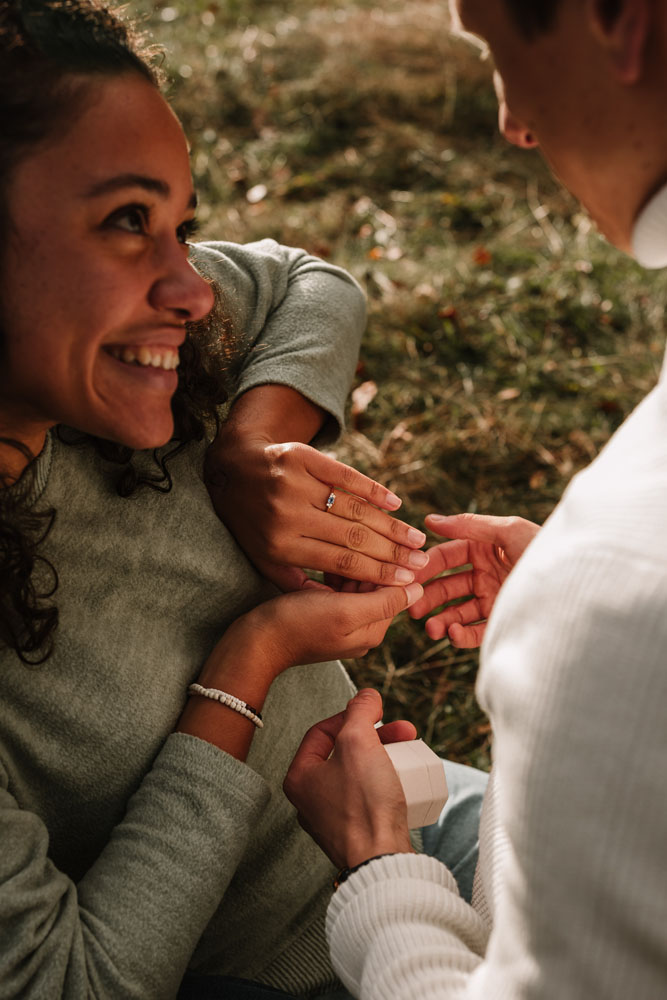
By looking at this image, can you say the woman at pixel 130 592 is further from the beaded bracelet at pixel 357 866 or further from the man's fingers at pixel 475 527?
the beaded bracelet at pixel 357 866

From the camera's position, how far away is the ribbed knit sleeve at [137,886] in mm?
1242

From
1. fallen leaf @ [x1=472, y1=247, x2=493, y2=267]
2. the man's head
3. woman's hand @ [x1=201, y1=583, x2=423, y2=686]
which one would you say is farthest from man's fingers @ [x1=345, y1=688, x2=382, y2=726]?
fallen leaf @ [x1=472, y1=247, x2=493, y2=267]

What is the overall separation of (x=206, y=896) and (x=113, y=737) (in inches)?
11.9

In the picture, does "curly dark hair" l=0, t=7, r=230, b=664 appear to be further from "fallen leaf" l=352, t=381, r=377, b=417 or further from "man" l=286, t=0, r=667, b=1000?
"fallen leaf" l=352, t=381, r=377, b=417

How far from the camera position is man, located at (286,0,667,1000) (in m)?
0.84

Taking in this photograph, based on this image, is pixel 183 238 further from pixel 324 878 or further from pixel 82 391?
pixel 324 878

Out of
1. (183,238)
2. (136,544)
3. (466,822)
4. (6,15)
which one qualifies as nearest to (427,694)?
(466,822)

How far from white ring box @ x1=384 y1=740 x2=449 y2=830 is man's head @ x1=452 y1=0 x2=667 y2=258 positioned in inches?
35.2

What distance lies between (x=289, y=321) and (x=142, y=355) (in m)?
0.66

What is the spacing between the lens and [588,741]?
85 cm

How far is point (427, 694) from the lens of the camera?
2.82 m

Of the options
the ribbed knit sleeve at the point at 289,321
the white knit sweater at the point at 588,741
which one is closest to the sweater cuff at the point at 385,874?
the white knit sweater at the point at 588,741

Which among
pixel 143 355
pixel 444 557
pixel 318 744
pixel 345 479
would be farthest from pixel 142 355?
pixel 444 557

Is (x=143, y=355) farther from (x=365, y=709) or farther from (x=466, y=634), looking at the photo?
(x=466, y=634)
